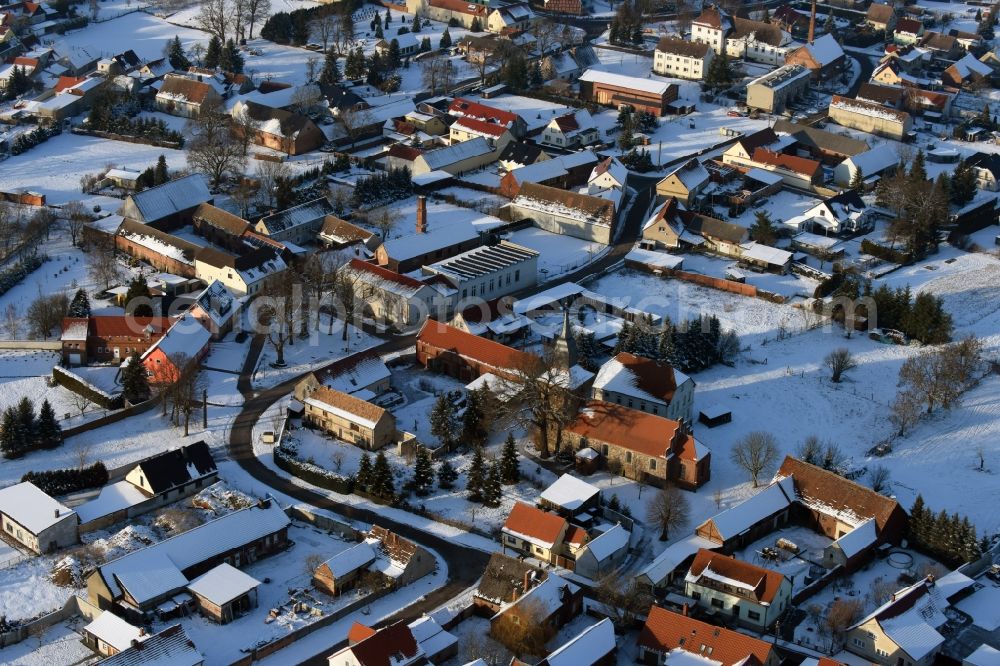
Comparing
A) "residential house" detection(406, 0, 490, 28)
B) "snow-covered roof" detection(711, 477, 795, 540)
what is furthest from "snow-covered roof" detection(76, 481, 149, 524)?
"residential house" detection(406, 0, 490, 28)

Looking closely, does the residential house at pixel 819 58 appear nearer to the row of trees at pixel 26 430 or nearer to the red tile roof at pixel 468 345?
the red tile roof at pixel 468 345

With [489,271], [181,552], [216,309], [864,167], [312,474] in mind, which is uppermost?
[864,167]

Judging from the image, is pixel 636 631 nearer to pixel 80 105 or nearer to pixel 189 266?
pixel 189 266

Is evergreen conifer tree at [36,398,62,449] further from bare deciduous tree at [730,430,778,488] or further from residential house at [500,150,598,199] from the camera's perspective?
residential house at [500,150,598,199]

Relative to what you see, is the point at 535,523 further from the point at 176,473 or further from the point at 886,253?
the point at 886,253

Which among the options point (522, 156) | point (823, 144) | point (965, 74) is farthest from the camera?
point (965, 74)

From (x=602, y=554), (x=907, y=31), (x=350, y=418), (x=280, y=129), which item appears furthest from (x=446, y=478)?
(x=907, y=31)

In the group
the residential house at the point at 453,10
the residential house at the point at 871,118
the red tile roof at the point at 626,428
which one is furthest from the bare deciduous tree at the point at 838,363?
the residential house at the point at 453,10
